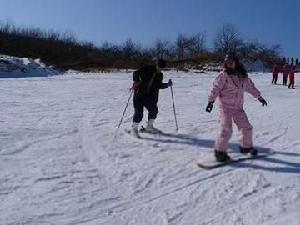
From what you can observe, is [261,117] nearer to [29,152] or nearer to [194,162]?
[194,162]

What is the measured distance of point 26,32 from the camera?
51844mm

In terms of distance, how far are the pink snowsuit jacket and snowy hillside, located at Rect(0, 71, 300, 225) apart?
96cm

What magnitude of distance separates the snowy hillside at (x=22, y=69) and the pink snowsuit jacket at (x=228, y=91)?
21780 millimetres

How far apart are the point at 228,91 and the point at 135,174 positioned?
1.99m

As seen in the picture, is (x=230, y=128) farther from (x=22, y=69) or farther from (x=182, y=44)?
(x=182, y=44)

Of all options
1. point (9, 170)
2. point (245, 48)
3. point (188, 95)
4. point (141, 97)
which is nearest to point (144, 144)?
→ point (141, 97)

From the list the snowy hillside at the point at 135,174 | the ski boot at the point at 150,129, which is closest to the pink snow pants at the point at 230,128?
the snowy hillside at the point at 135,174

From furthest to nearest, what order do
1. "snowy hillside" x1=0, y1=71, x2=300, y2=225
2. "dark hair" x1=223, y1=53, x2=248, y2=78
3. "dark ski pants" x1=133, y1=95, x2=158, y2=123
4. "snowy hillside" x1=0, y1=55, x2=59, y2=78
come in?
"snowy hillside" x1=0, y1=55, x2=59, y2=78
"dark ski pants" x1=133, y1=95, x2=158, y2=123
"dark hair" x1=223, y1=53, x2=248, y2=78
"snowy hillside" x1=0, y1=71, x2=300, y2=225

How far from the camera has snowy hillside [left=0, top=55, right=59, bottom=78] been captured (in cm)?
2978

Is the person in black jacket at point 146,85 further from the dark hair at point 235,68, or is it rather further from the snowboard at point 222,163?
the snowboard at point 222,163

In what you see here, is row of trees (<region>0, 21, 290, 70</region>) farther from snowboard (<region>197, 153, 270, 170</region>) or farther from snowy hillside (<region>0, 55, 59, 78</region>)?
snowboard (<region>197, 153, 270, 170</region>)

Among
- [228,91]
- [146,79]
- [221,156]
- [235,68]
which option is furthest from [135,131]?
[235,68]

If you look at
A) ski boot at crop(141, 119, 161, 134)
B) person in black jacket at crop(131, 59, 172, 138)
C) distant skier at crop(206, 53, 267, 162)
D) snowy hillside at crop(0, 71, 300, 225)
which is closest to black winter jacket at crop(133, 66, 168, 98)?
person in black jacket at crop(131, 59, 172, 138)

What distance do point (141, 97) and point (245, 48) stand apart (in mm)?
42761
